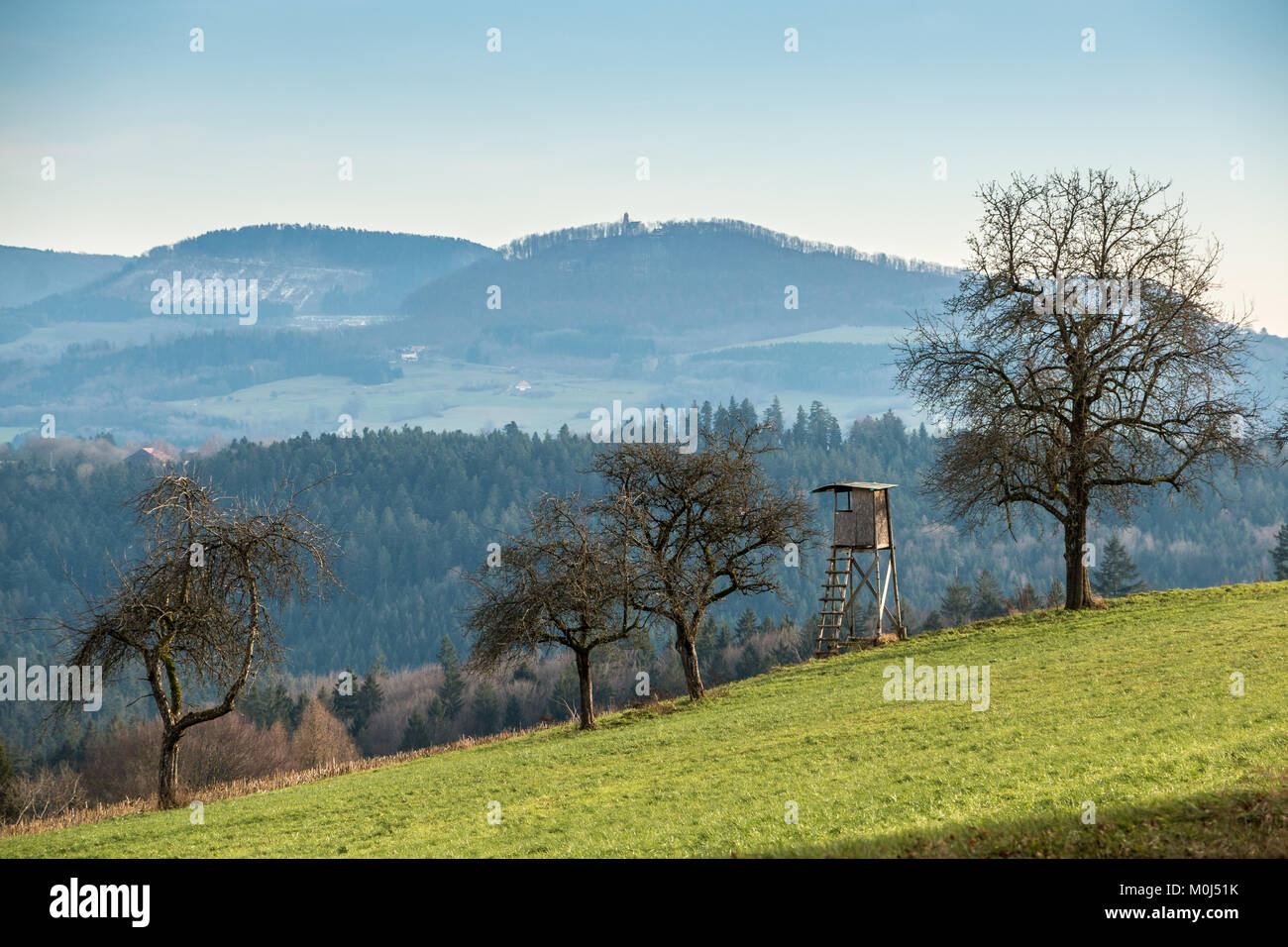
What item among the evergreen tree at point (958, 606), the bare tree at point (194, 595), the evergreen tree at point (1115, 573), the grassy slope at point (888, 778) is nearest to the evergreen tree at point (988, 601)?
the evergreen tree at point (958, 606)

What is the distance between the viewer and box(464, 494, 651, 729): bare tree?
3900cm

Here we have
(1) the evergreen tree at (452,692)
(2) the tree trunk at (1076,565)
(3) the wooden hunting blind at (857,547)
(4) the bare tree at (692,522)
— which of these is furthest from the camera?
(1) the evergreen tree at (452,692)

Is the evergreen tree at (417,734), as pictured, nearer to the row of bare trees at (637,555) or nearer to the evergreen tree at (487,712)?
the evergreen tree at (487,712)

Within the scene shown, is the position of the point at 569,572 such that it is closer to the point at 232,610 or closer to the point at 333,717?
the point at 232,610

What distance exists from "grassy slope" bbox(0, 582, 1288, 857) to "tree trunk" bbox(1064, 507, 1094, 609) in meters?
4.70

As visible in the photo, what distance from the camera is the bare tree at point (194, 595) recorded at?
107 ft

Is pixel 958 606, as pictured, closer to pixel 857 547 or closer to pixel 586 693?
pixel 857 547

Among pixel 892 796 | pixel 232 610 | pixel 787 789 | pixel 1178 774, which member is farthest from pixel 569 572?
pixel 1178 774

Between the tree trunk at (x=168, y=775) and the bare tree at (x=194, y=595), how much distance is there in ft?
0.13

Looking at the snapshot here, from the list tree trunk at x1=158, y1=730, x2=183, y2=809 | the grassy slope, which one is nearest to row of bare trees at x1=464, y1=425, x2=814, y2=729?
the grassy slope

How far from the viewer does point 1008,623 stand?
45.9 meters

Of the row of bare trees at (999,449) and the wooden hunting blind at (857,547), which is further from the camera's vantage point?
the wooden hunting blind at (857,547)

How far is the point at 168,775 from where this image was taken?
113 ft

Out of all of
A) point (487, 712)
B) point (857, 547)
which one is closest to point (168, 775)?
point (857, 547)
